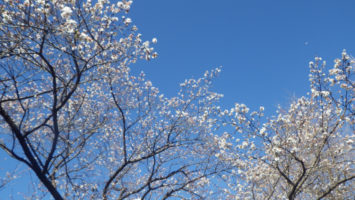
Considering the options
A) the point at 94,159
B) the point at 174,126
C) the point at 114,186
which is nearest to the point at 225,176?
the point at 174,126

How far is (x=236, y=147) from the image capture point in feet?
22.7

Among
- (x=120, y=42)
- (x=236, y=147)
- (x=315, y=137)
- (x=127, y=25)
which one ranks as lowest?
(x=315, y=137)

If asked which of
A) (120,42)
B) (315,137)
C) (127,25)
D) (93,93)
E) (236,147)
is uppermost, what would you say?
(93,93)

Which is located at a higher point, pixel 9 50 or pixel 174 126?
pixel 174 126

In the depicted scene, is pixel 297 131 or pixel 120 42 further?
pixel 297 131

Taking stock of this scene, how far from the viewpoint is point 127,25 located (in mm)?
5035

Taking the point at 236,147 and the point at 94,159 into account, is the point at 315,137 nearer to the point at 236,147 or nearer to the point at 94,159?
the point at 236,147

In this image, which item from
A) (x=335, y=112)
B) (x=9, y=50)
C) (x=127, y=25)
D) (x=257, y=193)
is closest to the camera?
(x=9, y=50)

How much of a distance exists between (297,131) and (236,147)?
172 centimetres

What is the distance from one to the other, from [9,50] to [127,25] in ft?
6.60

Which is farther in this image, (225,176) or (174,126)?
(174,126)

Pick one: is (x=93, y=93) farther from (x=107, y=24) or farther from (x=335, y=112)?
(x=335, y=112)

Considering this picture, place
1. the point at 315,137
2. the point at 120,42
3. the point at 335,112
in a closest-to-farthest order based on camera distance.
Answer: the point at 120,42 → the point at 335,112 → the point at 315,137

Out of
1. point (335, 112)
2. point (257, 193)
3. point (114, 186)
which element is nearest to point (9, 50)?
point (114, 186)
